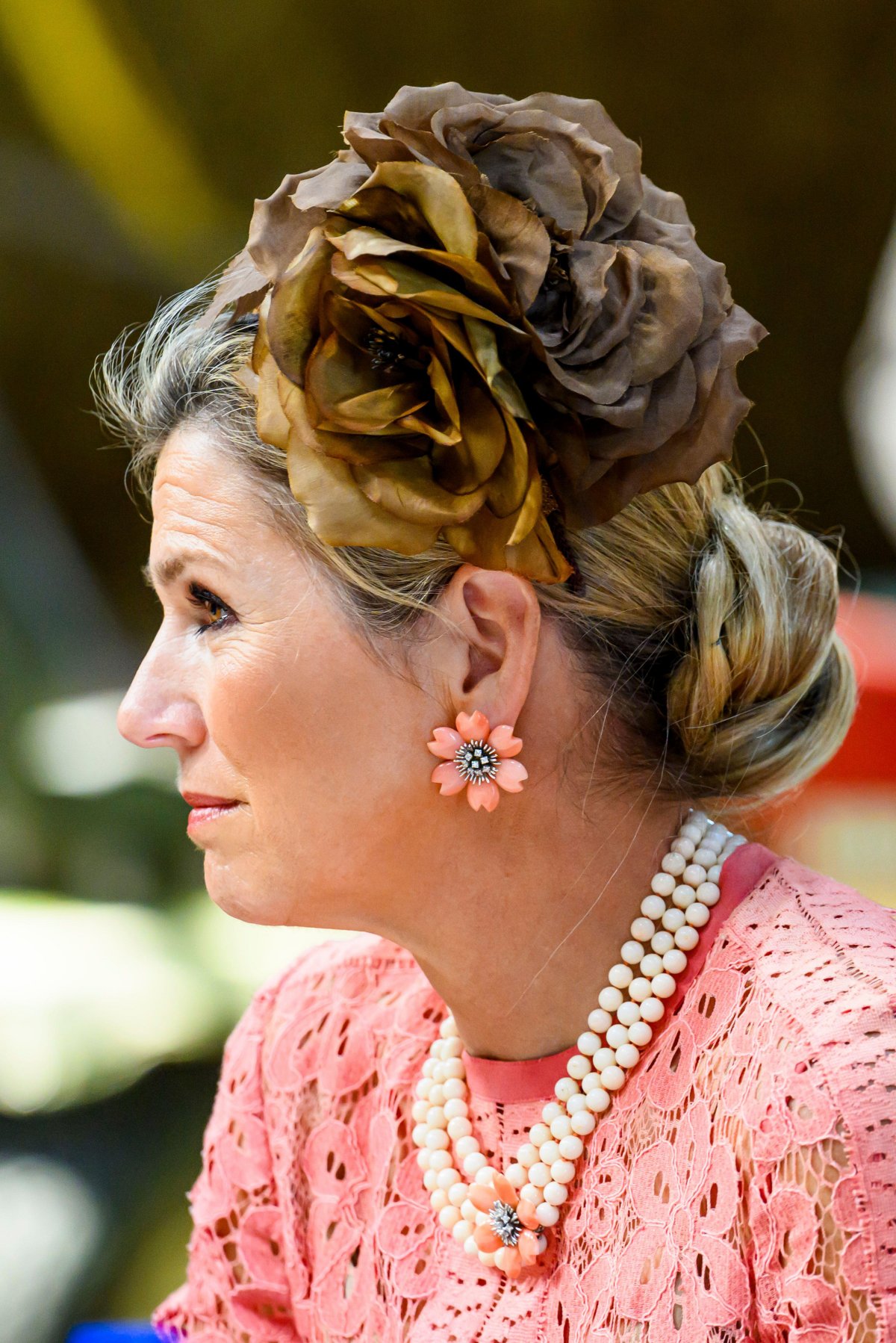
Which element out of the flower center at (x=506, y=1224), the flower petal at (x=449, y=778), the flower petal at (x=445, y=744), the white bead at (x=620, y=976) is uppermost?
the flower petal at (x=445, y=744)

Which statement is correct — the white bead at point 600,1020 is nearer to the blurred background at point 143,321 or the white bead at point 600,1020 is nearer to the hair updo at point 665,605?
the hair updo at point 665,605

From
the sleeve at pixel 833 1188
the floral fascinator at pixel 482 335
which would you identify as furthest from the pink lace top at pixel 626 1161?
the floral fascinator at pixel 482 335

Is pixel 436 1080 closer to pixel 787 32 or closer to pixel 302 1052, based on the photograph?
pixel 302 1052

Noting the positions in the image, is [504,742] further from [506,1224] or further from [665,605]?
[506,1224]

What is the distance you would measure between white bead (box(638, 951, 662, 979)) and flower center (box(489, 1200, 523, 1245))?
0.23 meters

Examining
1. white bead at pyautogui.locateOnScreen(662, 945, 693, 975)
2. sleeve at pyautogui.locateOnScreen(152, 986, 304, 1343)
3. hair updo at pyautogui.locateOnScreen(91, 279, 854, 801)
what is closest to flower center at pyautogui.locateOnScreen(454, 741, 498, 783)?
hair updo at pyautogui.locateOnScreen(91, 279, 854, 801)

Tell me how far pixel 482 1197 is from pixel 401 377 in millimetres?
682

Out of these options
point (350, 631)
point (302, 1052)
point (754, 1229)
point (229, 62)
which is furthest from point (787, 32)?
point (754, 1229)

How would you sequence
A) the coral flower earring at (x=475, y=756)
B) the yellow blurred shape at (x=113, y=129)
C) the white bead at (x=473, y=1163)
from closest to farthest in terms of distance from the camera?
the coral flower earring at (x=475, y=756)
the white bead at (x=473, y=1163)
the yellow blurred shape at (x=113, y=129)

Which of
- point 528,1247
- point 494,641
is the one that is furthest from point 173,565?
point 528,1247

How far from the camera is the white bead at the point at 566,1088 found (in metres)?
1.05

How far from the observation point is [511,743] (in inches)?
39.3

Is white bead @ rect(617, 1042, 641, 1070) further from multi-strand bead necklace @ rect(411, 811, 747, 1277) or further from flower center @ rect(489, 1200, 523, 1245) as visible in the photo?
flower center @ rect(489, 1200, 523, 1245)

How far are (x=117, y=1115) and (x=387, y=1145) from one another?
1.35 meters
